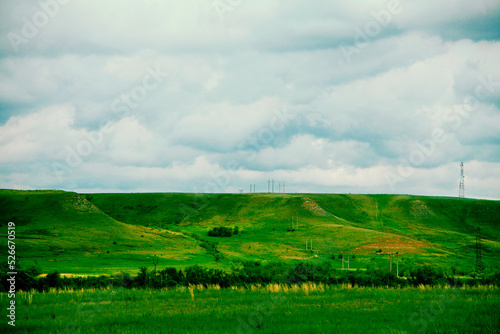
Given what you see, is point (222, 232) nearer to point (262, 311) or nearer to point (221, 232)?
Answer: point (221, 232)

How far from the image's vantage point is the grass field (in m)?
23.8

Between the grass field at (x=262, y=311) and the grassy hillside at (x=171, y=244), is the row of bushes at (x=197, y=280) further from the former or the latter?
the grassy hillside at (x=171, y=244)

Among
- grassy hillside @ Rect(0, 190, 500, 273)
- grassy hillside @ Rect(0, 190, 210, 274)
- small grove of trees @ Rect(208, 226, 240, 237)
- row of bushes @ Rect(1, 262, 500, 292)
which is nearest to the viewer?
row of bushes @ Rect(1, 262, 500, 292)

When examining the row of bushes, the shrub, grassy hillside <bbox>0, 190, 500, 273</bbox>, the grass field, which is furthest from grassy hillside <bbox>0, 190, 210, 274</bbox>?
the grass field

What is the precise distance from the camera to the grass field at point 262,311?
23.8 m

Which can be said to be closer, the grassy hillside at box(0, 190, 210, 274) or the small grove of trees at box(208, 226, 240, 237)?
the grassy hillside at box(0, 190, 210, 274)

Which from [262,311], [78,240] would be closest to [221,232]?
[78,240]

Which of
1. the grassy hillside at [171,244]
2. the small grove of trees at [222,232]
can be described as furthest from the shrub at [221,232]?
the grassy hillside at [171,244]

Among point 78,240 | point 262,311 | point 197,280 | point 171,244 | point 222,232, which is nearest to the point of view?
point 262,311

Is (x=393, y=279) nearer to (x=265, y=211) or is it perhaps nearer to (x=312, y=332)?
(x=312, y=332)

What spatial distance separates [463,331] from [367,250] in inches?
3904

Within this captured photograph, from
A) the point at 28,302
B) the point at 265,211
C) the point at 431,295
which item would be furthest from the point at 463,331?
Result: the point at 265,211

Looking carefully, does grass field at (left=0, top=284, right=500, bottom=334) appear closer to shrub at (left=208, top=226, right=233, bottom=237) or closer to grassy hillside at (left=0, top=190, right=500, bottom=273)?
grassy hillside at (left=0, top=190, right=500, bottom=273)

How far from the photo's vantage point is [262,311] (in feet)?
95.1
